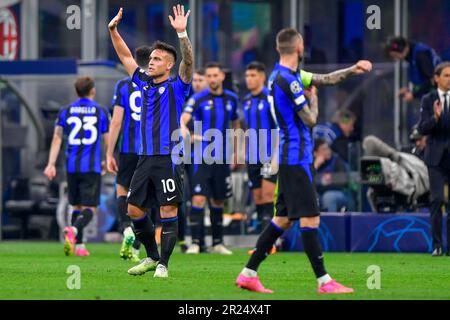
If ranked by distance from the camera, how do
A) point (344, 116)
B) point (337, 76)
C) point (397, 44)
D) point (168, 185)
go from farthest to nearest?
point (344, 116)
point (397, 44)
point (168, 185)
point (337, 76)

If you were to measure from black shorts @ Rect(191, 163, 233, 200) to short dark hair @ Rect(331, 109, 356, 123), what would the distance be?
16.4 ft

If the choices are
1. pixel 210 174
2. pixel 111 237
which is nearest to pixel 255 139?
pixel 210 174

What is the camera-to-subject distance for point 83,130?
651 inches

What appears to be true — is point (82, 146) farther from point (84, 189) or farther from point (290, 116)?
point (290, 116)

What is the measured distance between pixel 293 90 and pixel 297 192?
0.79 m

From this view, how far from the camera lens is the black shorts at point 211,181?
16.5 m

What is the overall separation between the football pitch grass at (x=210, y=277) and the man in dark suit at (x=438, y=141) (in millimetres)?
553

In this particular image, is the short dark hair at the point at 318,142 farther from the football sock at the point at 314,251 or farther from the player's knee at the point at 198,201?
the football sock at the point at 314,251

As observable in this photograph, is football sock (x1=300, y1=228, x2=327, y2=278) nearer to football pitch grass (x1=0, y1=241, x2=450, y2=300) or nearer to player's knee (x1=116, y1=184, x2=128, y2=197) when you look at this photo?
football pitch grass (x1=0, y1=241, x2=450, y2=300)

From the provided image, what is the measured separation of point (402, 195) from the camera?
17.5 m

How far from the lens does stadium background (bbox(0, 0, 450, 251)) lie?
69.6 ft

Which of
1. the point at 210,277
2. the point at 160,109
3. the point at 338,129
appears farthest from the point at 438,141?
the point at 338,129
